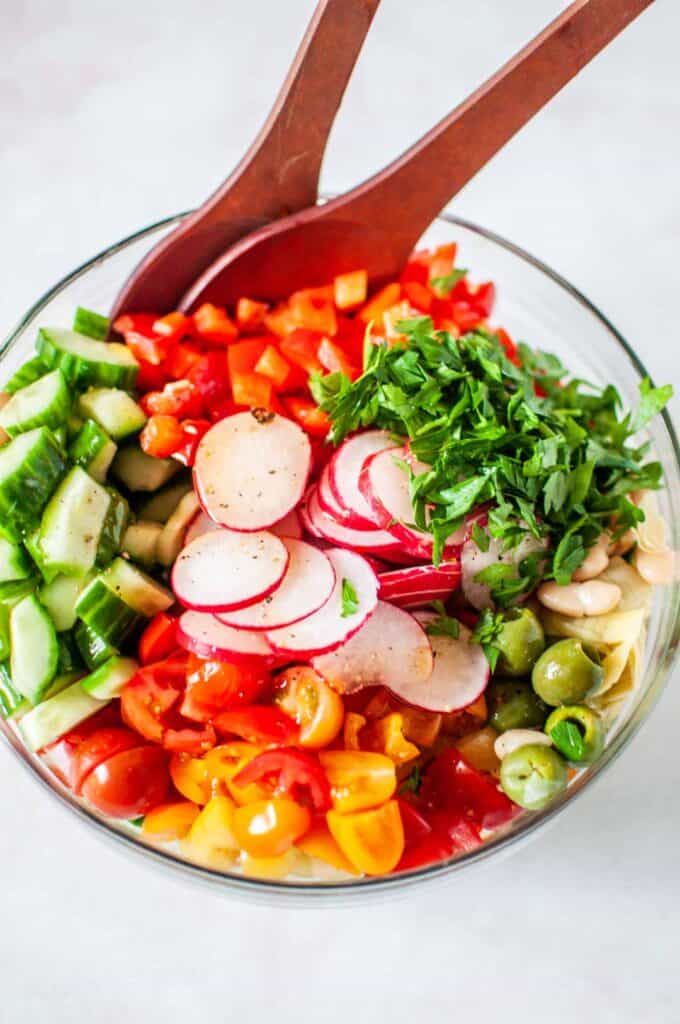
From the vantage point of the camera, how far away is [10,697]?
2.16 metres

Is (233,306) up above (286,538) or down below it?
above

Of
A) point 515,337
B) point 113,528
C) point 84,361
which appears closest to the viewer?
point 113,528

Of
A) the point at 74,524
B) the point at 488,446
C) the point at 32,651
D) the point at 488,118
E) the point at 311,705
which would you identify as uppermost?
the point at 488,118

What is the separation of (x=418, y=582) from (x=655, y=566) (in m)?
0.52

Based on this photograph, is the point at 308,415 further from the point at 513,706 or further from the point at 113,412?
the point at 513,706

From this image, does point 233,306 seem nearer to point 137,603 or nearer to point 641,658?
point 137,603

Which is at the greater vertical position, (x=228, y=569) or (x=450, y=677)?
(x=228, y=569)

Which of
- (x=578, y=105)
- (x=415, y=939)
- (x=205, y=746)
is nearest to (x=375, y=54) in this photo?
(x=578, y=105)

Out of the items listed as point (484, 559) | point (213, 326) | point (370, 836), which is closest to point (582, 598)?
point (484, 559)

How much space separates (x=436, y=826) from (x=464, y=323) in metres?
1.07

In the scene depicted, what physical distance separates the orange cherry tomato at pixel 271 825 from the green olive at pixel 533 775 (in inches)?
14.5

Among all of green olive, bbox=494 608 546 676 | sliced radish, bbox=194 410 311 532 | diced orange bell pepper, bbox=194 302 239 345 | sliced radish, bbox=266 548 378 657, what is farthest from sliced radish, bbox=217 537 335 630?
diced orange bell pepper, bbox=194 302 239 345

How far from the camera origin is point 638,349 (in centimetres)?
287

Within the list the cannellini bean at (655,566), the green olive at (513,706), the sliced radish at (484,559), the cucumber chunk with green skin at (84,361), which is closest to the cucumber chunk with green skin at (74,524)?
the cucumber chunk with green skin at (84,361)
